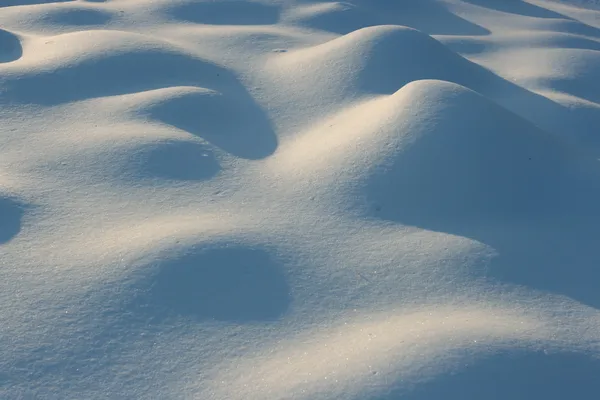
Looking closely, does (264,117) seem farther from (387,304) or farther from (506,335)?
(506,335)

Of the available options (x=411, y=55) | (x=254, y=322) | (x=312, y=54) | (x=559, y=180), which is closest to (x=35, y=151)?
(x=254, y=322)

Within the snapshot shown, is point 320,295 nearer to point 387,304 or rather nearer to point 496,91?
point 387,304

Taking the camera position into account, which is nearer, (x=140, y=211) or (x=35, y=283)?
(x=35, y=283)

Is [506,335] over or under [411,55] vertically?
under

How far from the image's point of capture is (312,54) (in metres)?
5.59

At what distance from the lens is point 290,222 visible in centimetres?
362

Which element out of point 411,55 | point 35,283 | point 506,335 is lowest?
point 35,283

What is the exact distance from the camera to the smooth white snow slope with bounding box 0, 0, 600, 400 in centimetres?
269

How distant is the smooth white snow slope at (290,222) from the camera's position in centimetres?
269

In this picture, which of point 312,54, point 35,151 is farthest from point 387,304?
point 312,54

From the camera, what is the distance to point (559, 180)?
13.1 feet

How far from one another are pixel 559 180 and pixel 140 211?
8.68 ft

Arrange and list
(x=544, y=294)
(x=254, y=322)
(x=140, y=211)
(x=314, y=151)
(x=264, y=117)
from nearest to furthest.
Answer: (x=254, y=322), (x=544, y=294), (x=140, y=211), (x=314, y=151), (x=264, y=117)

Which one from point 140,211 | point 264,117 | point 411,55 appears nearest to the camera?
point 140,211
